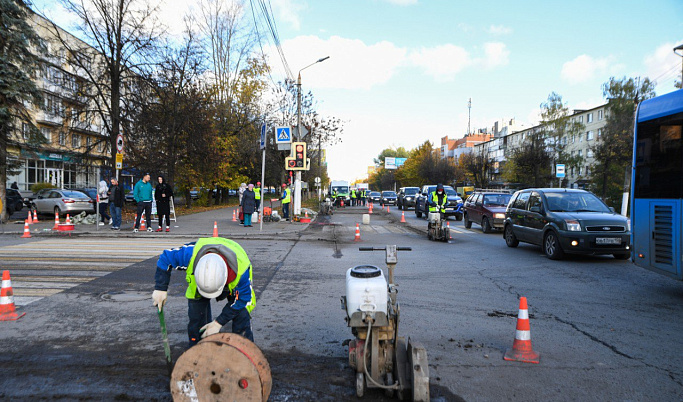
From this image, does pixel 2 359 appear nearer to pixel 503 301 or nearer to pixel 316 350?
pixel 316 350

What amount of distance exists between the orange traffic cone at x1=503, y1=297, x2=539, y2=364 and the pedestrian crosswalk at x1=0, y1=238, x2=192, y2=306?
20.8 feet

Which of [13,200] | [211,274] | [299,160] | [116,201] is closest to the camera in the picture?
[211,274]

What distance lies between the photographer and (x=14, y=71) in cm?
1889

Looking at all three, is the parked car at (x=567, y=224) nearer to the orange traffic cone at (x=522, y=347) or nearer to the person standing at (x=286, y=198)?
the orange traffic cone at (x=522, y=347)

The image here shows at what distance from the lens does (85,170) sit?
24500 millimetres

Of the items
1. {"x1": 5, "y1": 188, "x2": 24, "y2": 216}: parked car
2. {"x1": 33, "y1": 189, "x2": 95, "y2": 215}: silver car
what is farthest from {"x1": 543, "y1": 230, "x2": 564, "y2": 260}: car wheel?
{"x1": 5, "y1": 188, "x2": 24, "y2": 216}: parked car

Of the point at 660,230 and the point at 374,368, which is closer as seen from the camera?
the point at 374,368

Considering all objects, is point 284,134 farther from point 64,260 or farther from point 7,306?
point 7,306

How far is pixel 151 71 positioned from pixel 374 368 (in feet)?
75.0

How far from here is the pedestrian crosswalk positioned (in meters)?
7.53

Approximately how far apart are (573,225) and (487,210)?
26.1 feet

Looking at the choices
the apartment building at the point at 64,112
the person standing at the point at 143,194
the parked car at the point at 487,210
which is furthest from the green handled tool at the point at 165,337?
the apartment building at the point at 64,112

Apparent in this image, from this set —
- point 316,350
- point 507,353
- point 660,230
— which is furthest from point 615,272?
point 316,350

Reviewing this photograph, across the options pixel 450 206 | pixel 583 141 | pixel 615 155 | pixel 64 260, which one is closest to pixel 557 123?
pixel 583 141
